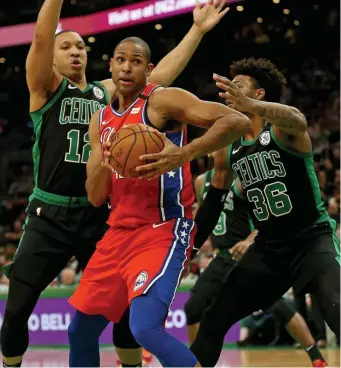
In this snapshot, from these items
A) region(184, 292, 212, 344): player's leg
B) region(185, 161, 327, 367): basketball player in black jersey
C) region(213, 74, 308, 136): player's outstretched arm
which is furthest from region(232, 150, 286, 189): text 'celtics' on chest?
region(184, 292, 212, 344): player's leg

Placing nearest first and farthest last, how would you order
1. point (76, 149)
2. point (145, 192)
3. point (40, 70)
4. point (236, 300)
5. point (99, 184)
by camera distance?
point (145, 192), point (99, 184), point (236, 300), point (40, 70), point (76, 149)

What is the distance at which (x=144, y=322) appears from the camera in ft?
13.6

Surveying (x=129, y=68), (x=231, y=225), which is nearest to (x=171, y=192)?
(x=129, y=68)

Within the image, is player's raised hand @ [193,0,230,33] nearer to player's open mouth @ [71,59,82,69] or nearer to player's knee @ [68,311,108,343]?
player's open mouth @ [71,59,82,69]

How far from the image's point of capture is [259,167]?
16.6 feet

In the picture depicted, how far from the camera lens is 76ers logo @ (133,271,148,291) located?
4.31 metres

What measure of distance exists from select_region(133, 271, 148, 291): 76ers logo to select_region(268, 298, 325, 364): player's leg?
368 centimetres

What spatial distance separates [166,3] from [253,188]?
11.4 m

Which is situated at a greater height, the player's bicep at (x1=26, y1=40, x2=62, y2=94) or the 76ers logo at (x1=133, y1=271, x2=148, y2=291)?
the player's bicep at (x1=26, y1=40, x2=62, y2=94)

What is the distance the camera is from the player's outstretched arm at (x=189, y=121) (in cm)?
413

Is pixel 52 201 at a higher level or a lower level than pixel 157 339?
higher

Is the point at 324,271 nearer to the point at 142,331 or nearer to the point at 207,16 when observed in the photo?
the point at 142,331

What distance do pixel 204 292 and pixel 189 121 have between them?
3166mm

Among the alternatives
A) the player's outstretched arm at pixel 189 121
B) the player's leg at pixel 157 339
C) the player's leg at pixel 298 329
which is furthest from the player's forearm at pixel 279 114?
the player's leg at pixel 298 329
